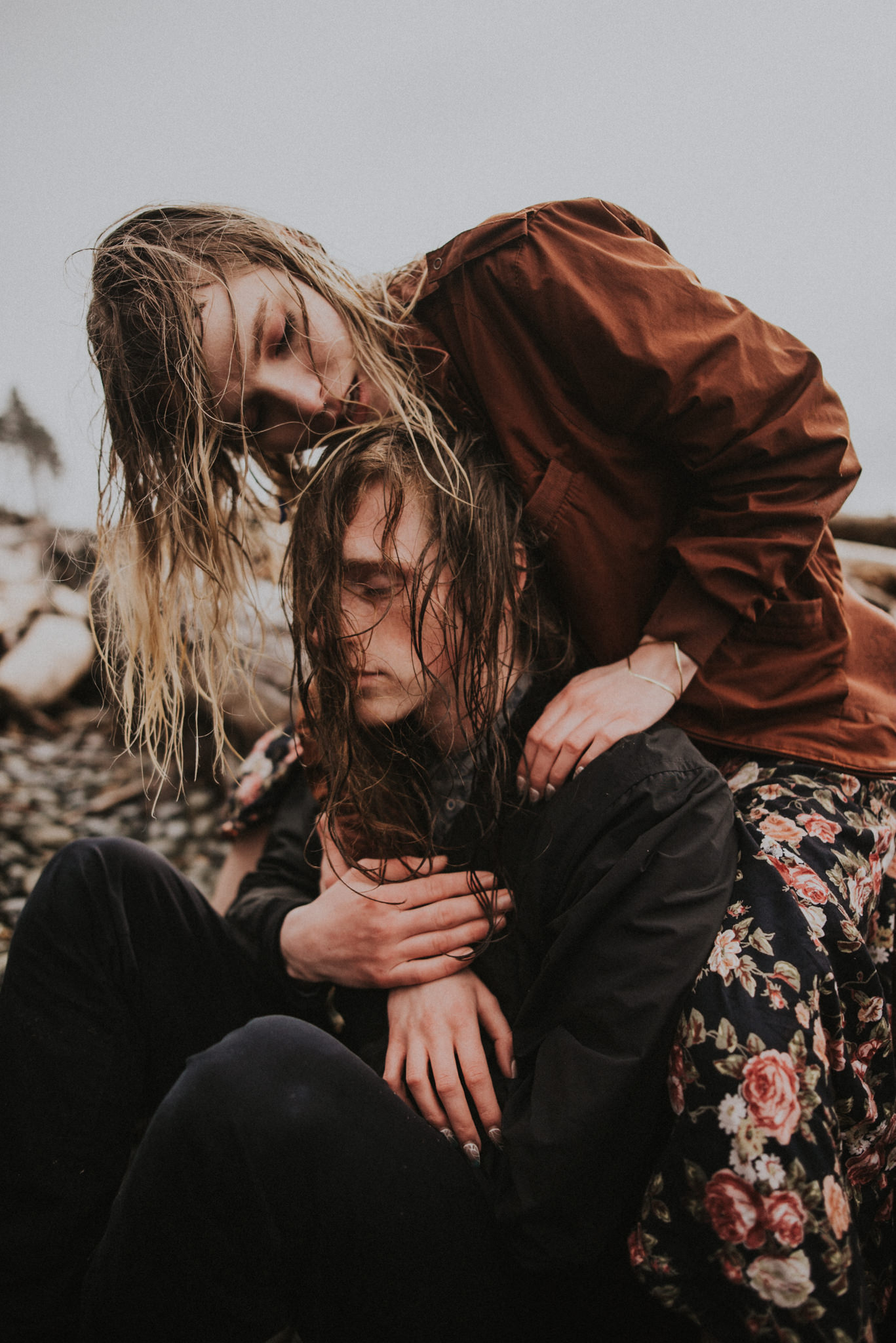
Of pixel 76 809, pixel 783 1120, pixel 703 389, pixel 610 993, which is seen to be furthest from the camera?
pixel 76 809

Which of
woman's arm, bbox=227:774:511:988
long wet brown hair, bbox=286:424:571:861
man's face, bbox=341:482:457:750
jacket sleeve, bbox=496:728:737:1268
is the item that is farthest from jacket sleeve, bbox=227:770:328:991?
jacket sleeve, bbox=496:728:737:1268

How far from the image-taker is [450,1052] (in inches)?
49.8

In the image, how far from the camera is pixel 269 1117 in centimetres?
107

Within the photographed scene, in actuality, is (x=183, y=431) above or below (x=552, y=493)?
above

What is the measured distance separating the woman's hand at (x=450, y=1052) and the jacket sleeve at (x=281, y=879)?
0.29m

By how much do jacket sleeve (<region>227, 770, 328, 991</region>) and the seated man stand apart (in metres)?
0.01

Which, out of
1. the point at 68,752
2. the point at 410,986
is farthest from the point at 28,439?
the point at 410,986

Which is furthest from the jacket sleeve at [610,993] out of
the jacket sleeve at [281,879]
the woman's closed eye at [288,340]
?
the woman's closed eye at [288,340]

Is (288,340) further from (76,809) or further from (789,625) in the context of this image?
(76,809)

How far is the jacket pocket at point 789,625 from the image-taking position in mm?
1443

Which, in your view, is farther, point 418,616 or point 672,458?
point 672,458

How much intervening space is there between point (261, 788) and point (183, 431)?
97cm

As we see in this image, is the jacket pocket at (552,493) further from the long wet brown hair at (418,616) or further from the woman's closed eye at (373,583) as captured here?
the woman's closed eye at (373,583)

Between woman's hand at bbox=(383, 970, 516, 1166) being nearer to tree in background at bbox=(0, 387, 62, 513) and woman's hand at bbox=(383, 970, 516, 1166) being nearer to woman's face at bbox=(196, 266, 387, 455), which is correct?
woman's face at bbox=(196, 266, 387, 455)
